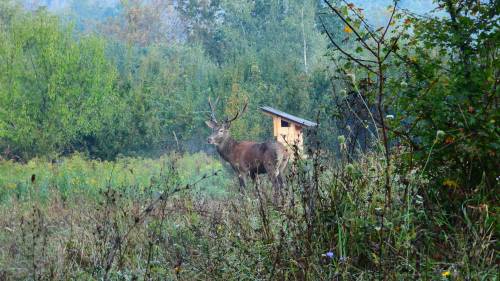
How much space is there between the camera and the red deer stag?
1488 cm

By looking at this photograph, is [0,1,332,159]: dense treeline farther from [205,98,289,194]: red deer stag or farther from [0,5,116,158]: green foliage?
[205,98,289,194]: red deer stag

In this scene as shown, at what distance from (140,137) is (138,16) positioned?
1228 inches

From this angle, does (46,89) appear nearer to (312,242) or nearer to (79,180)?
(79,180)

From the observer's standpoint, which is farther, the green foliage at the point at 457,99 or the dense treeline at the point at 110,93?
the dense treeline at the point at 110,93

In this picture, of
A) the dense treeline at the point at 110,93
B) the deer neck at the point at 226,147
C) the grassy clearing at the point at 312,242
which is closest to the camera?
the grassy clearing at the point at 312,242

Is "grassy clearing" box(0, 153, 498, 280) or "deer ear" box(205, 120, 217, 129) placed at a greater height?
"deer ear" box(205, 120, 217, 129)

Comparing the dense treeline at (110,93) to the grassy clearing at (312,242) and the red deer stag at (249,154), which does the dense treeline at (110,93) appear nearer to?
the red deer stag at (249,154)

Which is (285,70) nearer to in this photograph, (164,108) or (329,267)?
(164,108)

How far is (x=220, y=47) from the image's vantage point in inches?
1984

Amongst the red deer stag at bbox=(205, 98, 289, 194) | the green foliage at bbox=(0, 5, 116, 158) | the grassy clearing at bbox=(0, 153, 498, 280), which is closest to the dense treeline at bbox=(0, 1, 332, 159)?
the green foliage at bbox=(0, 5, 116, 158)

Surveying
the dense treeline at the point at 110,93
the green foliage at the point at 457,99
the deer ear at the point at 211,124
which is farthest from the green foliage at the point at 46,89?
the green foliage at the point at 457,99

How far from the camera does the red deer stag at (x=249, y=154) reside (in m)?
14.9

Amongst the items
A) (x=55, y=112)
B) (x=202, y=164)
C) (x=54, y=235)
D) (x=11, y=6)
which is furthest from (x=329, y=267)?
(x=11, y=6)

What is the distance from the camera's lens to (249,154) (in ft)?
51.1
